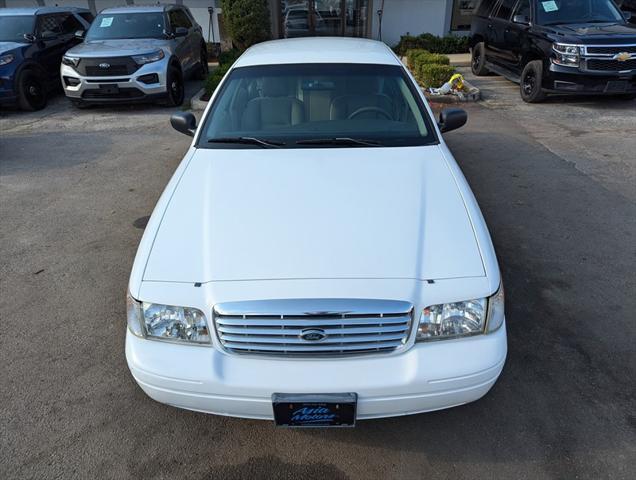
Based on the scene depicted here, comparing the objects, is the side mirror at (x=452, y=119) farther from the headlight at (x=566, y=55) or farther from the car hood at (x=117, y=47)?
the car hood at (x=117, y=47)

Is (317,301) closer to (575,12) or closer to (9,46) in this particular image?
(575,12)

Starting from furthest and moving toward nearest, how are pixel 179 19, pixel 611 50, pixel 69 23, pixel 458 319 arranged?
pixel 69 23 → pixel 179 19 → pixel 611 50 → pixel 458 319

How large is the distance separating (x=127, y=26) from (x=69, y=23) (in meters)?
2.36

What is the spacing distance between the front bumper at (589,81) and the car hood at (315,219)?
6.31 metres

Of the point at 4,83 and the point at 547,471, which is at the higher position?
the point at 4,83

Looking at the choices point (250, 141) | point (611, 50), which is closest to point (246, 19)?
point (611, 50)

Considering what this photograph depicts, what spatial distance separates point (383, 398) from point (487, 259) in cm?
82

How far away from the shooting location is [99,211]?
5.02 meters

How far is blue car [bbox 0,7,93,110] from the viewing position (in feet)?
28.3

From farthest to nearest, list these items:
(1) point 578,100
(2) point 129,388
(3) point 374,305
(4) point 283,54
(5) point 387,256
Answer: (1) point 578,100
(4) point 283,54
(2) point 129,388
(5) point 387,256
(3) point 374,305

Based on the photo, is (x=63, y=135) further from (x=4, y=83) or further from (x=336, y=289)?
(x=336, y=289)

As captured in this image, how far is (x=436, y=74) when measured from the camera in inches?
371

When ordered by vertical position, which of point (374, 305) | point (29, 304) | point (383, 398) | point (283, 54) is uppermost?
point (283, 54)

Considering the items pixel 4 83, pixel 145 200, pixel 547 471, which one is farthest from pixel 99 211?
pixel 4 83
